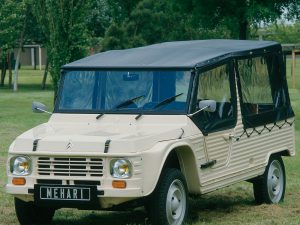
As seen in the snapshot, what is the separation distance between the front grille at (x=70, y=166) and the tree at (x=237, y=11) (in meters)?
18.9

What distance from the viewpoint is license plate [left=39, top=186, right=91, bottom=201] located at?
9.70m

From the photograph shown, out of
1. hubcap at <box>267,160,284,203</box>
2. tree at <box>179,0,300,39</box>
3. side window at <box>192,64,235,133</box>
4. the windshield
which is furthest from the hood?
tree at <box>179,0,300,39</box>

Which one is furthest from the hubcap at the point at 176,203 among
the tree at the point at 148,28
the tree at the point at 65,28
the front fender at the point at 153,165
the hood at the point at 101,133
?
the tree at the point at 148,28

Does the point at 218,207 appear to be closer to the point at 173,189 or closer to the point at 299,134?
the point at 173,189

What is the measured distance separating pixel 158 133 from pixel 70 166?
929mm

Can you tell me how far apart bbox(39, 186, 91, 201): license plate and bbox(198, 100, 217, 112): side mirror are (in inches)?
68.6

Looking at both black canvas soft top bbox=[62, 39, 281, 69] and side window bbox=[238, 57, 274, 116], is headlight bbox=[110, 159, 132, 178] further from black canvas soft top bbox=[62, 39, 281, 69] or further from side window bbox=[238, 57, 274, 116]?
side window bbox=[238, 57, 274, 116]

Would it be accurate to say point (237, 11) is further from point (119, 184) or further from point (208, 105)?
point (119, 184)

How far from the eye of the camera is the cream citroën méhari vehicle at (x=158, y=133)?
9727 mm

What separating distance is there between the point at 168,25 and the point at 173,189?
169 feet

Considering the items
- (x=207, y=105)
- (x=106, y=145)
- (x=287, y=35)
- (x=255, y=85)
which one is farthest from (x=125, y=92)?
(x=287, y=35)

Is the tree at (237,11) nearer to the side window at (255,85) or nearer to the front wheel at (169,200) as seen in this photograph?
the side window at (255,85)

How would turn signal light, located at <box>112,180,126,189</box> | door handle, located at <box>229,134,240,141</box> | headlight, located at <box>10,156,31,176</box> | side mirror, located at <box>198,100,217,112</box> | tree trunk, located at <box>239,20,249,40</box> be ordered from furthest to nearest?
1. tree trunk, located at <box>239,20,249,40</box>
2. door handle, located at <box>229,134,240,141</box>
3. side mirror, located at <box>198,100,217,112</box>
4. headlight, located at <box>10,156,31,176</box>
5. turn signal light, located at <box>112,180,126,189</box>

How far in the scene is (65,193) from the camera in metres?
9.74
